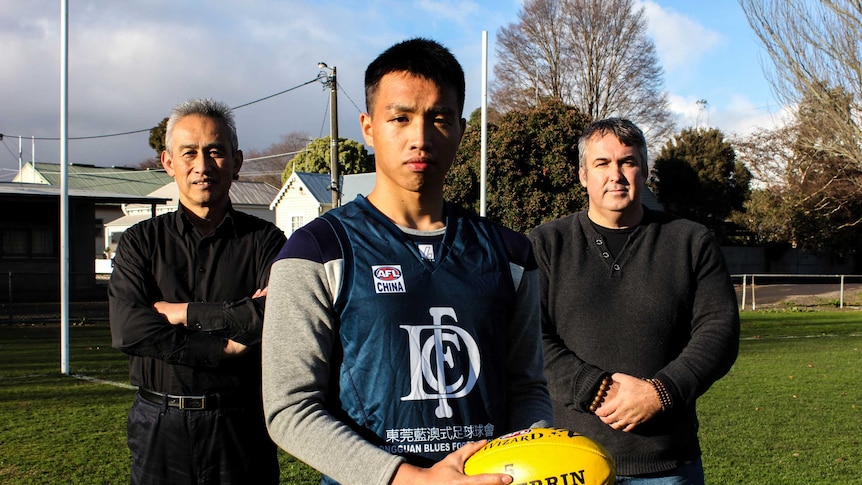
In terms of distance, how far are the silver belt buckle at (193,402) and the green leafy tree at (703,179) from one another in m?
38.4

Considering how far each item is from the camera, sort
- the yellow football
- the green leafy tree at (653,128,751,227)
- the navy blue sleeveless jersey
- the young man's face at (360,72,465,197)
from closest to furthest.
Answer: the yellow football
the navy blue sleeveless jersey
the young man's face at (360,72,465,197)
the green leafy tree at (653,128,751,227)

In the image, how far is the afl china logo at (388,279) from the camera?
176 centimetres

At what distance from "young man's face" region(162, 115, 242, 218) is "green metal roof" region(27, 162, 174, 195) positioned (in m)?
48.8

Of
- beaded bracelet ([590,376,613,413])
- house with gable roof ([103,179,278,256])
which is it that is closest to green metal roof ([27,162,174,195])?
house with gable roof ([103,179,278,256])

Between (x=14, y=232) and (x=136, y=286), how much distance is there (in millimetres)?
26167

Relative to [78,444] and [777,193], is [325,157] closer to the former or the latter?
[777,193]

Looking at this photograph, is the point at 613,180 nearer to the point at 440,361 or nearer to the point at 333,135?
the point at 440,361

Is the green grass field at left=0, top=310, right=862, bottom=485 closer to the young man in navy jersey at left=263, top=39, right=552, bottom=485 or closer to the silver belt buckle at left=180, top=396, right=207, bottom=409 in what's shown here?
the silver belt buckle at left=180, top=396, right=207, bottom=409

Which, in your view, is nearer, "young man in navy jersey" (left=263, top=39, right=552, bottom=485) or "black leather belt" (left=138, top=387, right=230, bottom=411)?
"young man in navy jersey" (left=263, top=39, right=552, bottom=485)

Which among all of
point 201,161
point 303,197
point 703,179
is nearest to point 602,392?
point 201,161

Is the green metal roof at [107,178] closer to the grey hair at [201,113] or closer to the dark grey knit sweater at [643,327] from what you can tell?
the grey hair at [201,113]

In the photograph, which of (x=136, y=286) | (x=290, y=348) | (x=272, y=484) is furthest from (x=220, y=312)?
(x=290, y=348)

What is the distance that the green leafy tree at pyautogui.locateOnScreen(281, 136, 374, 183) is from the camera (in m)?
53.2

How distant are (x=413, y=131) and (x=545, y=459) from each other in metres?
0.88
